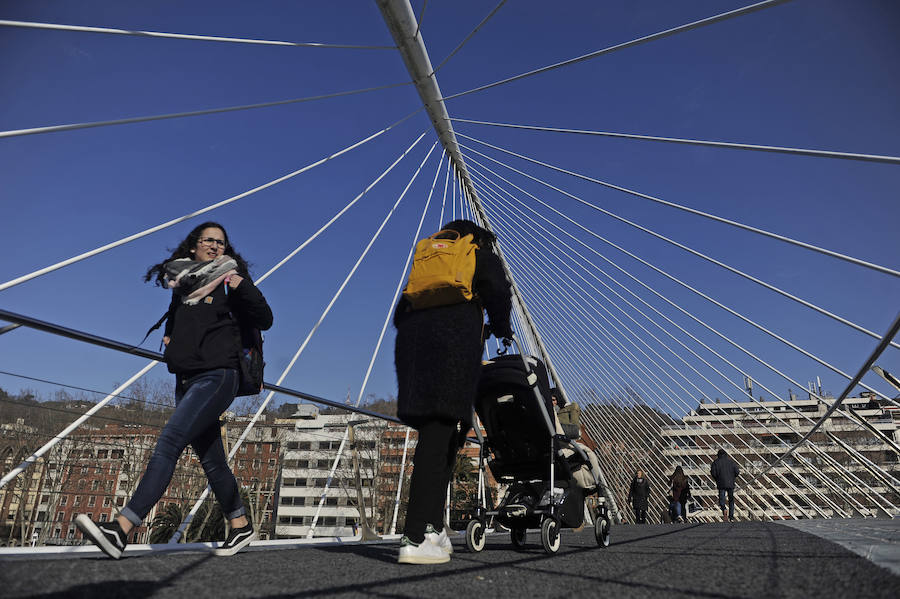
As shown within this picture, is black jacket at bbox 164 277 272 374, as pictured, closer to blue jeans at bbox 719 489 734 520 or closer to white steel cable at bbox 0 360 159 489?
white steel cable at bbox 0 360 159 489

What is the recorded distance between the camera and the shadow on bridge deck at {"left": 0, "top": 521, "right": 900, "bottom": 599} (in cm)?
108

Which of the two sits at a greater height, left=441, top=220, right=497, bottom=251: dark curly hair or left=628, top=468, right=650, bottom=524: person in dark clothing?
left=441, top=220, right=497, bottom=251: dark curly hair

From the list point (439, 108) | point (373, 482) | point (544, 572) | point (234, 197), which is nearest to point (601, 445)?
point (439, 108)

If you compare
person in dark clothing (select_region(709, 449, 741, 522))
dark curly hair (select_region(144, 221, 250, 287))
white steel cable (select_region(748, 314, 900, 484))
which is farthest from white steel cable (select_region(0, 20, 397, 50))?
person in dark clothing (select_region(709, 449, 741, 522))

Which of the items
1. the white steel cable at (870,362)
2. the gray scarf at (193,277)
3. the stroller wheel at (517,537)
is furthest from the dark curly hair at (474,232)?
the white steel cable at (870,362)

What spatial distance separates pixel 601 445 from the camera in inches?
479

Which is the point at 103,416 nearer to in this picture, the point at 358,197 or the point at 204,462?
the point at 204,462

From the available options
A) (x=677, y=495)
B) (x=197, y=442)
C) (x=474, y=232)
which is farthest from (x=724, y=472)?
Answer: (x=197, y=442)

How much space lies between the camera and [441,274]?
1992 mm

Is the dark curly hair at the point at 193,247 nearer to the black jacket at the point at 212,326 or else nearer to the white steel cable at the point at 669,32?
the black jacket at the point at 212,326

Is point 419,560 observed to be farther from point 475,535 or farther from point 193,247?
point 193,247

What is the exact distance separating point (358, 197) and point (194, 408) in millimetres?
3865

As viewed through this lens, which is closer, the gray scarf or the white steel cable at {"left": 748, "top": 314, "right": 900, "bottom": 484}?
the gray scarf

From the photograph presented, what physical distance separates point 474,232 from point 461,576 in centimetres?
135
